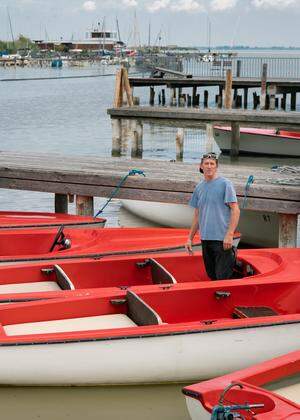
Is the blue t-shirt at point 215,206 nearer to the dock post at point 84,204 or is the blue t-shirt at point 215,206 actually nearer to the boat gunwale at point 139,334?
the boat gunwale at point 139,334

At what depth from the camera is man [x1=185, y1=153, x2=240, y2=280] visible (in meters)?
8.97

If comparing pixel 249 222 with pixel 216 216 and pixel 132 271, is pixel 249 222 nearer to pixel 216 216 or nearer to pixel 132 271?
pixel 132 271

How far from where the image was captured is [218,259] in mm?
9336

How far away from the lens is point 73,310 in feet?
28.2

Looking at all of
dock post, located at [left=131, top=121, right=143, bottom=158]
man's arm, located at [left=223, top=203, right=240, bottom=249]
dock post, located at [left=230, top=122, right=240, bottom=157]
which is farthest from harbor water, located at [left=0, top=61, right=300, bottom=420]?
man's arm, located at [left=223, top=203, right=240, bottom=249]

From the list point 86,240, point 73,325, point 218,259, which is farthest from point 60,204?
point 73,325

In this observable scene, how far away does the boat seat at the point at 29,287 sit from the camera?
31.1 feet

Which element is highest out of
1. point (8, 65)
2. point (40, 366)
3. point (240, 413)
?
point (240, 413)

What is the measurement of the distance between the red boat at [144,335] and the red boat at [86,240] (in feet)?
7.04

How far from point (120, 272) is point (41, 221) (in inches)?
108

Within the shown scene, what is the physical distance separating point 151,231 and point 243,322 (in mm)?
3862

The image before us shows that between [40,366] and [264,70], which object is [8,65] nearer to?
[264,70]

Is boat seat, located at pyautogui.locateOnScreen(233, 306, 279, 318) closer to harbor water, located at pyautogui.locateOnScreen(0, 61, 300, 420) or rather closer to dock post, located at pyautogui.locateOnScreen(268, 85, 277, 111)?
harbor water, located at pyautogui.locateOnScreen(0, 61, 300, 420)

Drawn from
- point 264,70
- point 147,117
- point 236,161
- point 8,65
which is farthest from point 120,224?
point 8,65
